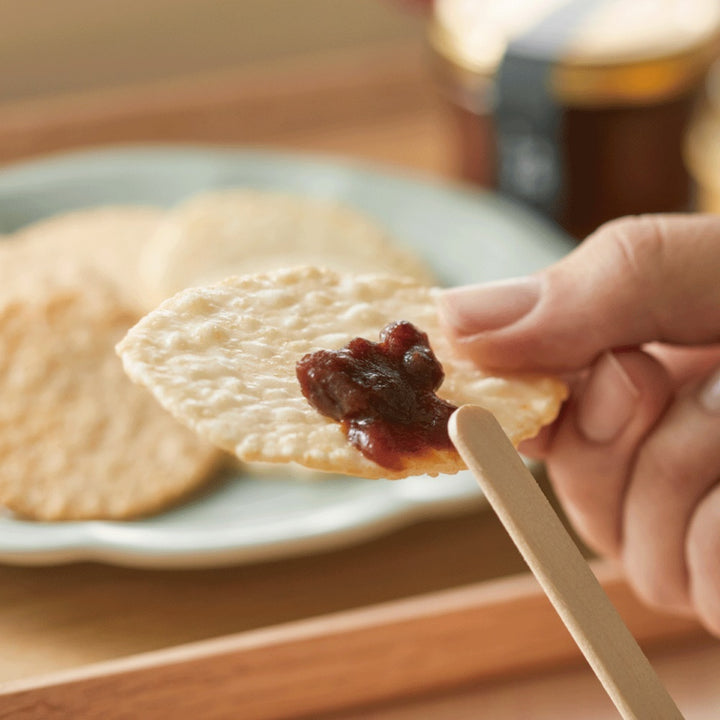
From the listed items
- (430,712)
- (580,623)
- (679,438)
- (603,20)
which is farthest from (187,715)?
(603,20)

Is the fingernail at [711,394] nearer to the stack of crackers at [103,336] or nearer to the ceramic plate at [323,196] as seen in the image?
the ceramic plate at [323,196]

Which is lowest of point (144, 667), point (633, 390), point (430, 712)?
point (430, 712)

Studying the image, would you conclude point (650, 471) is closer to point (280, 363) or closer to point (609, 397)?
point (609, 397)

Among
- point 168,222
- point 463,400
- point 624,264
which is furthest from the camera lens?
point 168,222

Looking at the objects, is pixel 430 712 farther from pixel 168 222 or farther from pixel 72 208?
pixel 72 208

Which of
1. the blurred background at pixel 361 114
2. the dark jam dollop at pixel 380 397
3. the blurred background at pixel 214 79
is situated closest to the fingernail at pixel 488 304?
the dark jam dollop at pixel 380 397

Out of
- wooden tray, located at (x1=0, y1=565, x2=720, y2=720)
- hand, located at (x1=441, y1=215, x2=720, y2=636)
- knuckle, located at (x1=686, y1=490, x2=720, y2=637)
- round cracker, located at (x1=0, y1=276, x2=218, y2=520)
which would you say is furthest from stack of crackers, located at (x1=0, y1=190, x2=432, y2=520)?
knuckle, located at (x1=686, y1=490, x2=720, y2=637)
